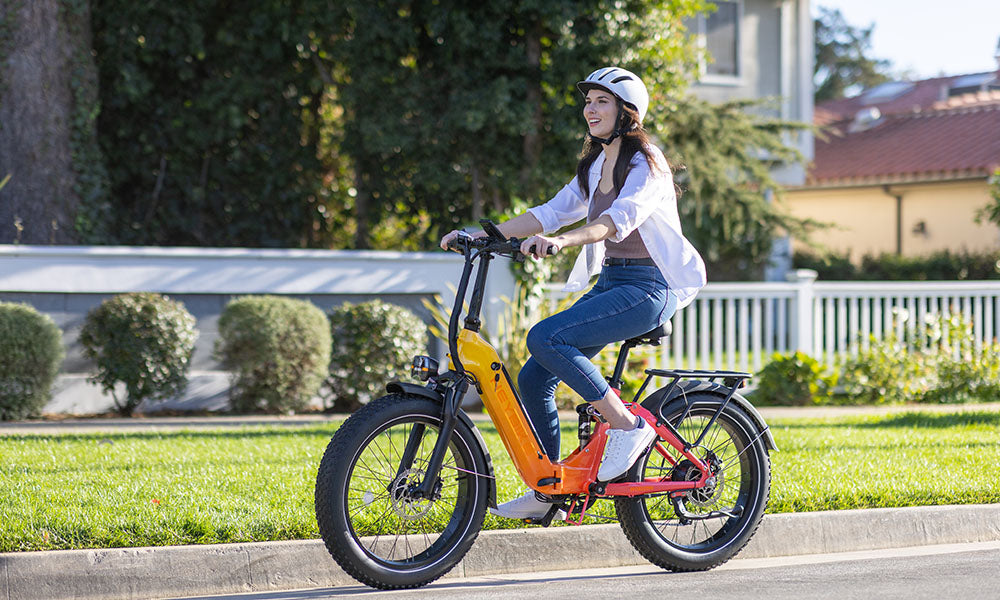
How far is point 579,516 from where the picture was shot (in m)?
5.02

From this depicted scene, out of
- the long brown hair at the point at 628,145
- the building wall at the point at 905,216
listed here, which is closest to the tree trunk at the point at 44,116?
the long brown hair at the point at 628,145

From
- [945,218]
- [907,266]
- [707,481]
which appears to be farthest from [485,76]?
[945,218]

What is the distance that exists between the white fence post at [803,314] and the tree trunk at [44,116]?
292 inches

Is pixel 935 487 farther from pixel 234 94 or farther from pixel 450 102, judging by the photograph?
pixel 234 94

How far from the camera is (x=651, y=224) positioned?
4.91m

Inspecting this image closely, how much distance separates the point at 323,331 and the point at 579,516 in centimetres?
591

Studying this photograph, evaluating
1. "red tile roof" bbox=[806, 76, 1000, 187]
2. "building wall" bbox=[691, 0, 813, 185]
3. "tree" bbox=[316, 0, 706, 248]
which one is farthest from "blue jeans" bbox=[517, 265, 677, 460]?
"red tile roof" bbox=[806, 76, 1000, 187]

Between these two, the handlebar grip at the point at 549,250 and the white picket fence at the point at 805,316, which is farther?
the white picket fence at the point at 805,316

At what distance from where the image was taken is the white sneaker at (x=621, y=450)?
16.0 feet

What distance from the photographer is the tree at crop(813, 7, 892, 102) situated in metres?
59.3

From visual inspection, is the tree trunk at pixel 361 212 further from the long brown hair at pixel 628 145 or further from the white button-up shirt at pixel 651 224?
the long brown hair at pixel 628 145

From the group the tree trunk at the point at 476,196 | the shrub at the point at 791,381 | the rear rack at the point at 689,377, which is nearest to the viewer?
the rear rack at the point at 689,377

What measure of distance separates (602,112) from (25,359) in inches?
254

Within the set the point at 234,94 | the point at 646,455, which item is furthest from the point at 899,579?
the point at 234,94
